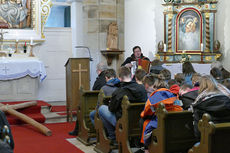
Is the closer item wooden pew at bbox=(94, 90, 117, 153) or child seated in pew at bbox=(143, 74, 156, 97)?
child seated in pew at bbox=(143, 74, 156, 97)

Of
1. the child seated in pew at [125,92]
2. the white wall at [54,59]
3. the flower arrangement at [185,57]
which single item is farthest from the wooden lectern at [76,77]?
the flower arrangement at [185,57]

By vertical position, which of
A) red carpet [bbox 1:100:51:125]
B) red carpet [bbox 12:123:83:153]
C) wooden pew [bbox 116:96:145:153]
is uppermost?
wooden pew [bbox 116:96:145:153]

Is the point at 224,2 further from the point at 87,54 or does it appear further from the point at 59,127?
the point at 59,127

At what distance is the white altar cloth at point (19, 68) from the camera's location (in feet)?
27.8

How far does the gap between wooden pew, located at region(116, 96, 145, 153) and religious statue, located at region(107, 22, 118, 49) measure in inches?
210

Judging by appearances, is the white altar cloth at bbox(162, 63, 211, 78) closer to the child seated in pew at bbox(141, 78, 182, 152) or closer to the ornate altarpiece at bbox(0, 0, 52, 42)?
the ornate altarpiece at bbox(0, 0, 52, 42)

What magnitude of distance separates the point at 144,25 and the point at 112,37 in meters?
2.07

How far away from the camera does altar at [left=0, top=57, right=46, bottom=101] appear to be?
852cm

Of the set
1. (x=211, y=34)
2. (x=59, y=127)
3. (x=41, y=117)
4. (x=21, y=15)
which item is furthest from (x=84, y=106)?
(x=211, y=34)

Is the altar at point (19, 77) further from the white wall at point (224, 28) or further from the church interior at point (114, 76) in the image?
the white wall at point (224, 28)

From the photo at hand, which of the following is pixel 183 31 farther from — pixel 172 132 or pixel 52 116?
pixel 172 132

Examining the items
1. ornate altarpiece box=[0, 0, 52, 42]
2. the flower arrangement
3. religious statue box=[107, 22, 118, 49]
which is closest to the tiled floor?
religious statue box=[107, 22, 118, 49]

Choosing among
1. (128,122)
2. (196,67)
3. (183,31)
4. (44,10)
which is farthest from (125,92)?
(183,31)

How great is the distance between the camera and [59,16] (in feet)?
35.9
